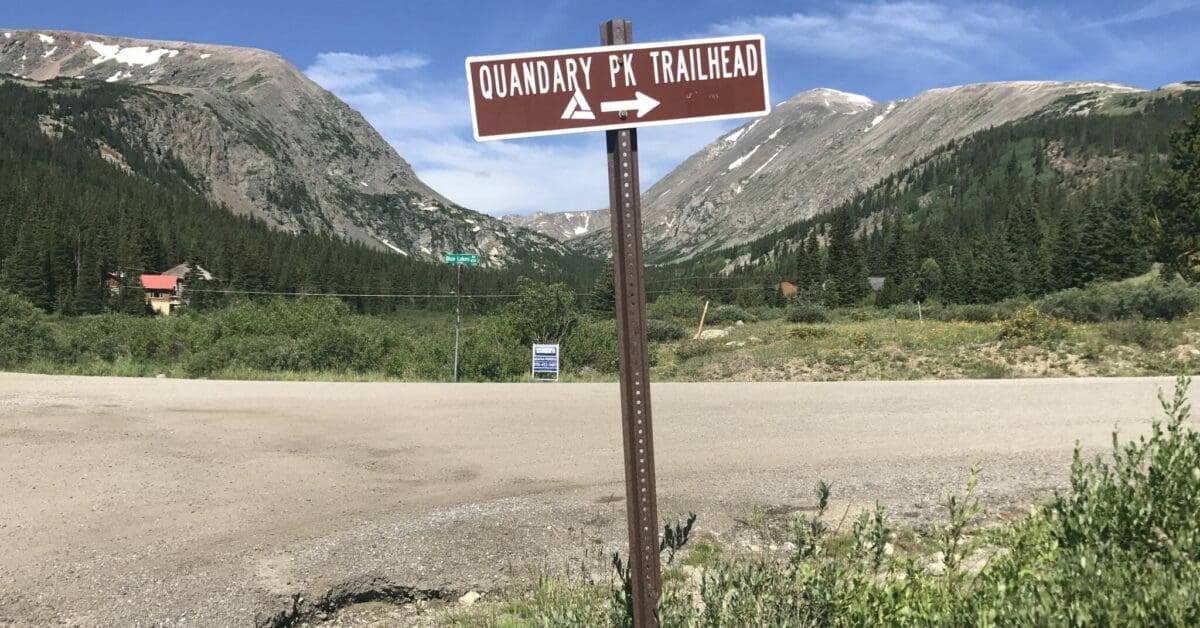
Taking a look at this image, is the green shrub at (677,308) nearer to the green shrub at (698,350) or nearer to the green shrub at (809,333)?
the green shrub at (809,333)

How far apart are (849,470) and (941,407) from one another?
213 inches

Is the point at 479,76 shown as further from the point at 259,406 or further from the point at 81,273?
the point at 81,273

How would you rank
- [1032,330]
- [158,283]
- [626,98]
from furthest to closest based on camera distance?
1. [158,283]
2. [1032,330]
3. [626,98]

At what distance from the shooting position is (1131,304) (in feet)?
97.9

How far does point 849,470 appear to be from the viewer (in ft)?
25.2

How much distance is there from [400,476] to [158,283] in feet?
326

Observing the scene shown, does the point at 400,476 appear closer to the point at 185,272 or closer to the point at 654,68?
the point at 654,68

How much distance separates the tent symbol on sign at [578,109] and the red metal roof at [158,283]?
103 m

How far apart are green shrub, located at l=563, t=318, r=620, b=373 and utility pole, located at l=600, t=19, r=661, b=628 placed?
20.6 metres

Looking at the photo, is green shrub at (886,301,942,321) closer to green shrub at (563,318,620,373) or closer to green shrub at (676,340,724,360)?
green shrub at (676,340,724,360)

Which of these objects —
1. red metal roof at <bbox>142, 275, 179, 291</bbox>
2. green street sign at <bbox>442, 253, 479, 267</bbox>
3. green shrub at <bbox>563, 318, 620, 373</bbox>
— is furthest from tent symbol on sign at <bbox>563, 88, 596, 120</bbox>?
red metal roof at <bbox>142, 275, 179, 291</bbox>

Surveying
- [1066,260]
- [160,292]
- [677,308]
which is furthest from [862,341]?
[160,292]

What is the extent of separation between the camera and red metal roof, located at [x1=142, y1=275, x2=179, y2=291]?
88.1 meters

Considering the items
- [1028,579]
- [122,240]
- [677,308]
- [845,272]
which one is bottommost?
[1028,579]
